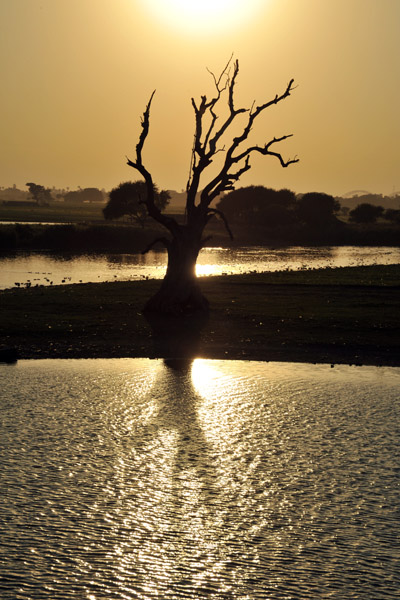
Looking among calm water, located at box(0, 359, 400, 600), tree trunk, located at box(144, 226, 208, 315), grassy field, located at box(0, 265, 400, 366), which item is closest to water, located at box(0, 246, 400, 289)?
grassy field, located at box(0, 265, 400, 366)

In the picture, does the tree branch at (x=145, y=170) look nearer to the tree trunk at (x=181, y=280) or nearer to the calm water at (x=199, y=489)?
the tree trunk at (x=181, y=280)

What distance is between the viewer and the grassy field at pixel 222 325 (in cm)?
2716

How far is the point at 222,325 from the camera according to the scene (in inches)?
1255

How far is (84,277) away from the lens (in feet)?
191

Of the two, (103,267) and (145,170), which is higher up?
(145,170)

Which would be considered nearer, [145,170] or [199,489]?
[199,489]

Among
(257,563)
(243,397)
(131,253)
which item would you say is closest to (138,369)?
(243,397)

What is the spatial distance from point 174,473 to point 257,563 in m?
3.80

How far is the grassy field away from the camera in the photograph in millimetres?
27156

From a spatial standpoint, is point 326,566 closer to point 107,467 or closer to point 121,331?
point 107,467

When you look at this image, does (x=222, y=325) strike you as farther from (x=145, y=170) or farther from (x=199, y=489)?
(x=199, y=489)

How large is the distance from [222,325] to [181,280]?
3.33 m

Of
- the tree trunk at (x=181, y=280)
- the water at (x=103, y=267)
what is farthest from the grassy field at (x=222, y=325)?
the water at (x=103, y=267)

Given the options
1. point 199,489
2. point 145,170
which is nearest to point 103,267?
point 145,170
